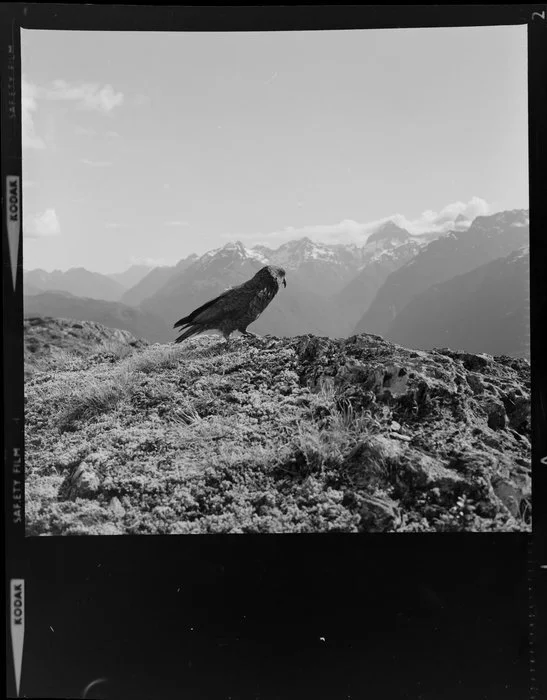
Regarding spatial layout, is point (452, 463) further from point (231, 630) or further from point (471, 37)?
point (471, 37)

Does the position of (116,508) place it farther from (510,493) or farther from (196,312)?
(510,493)

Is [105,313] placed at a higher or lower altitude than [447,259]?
lower

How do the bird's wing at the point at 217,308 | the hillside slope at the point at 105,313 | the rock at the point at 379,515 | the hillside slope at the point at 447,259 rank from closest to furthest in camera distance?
the rock at the point at 379,515, the hillside slope at the point at 447,259, the hillside slope at the point at 105,313, the bird's wing at the point at 217,308

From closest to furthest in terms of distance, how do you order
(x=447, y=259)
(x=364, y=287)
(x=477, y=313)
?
(x=477, y=313) → (x=447, y=259) → (x=364, y=287)

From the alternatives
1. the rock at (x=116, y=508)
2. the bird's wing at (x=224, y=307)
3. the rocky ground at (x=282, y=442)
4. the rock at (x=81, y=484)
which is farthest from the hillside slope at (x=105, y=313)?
the rock at (x=116, y=508)

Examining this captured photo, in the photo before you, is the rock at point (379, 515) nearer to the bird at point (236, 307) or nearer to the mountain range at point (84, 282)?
the bird at point (236, 307)

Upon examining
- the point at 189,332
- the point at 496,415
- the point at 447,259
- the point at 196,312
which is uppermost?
the point at 447,259

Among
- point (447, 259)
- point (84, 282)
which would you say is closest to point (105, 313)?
point (84, 282)

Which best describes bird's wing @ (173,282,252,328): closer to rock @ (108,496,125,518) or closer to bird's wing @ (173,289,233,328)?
bird's wing @ (173,289,233,328)

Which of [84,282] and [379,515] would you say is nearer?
[379,515]

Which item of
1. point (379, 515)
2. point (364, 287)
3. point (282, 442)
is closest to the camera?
point (379, 515)
